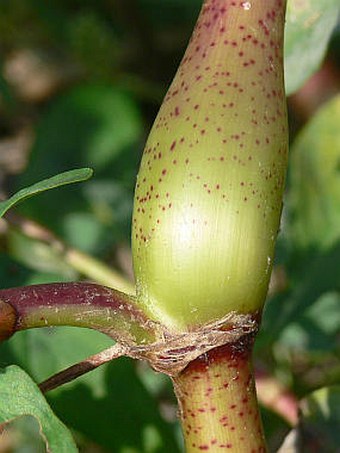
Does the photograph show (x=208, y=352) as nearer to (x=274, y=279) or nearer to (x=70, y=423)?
(x=70, y=423)

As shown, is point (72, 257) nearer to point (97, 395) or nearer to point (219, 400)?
point (97, 395)

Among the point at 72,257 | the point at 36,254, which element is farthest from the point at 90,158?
the point at 72,257

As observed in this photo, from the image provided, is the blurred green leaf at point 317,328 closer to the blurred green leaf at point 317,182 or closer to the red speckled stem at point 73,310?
the blurred green leaf at point 317,182

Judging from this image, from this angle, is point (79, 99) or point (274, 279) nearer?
point (274, 279)

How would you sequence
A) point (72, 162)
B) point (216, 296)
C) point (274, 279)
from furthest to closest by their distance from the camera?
point (72, 162), point (274, 279), point (216, 296)

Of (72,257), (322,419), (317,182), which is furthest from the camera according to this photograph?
(317,182)

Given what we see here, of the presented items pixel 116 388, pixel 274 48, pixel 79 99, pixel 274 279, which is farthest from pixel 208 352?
pixel 79 99
